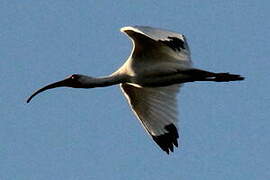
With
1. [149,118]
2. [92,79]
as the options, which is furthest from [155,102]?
[92,79]

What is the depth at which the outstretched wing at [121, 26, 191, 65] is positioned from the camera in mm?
18781

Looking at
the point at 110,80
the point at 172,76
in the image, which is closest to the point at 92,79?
the point at 110,80

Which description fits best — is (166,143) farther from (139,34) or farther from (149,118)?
(139,34)

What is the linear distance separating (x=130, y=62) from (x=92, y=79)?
104 cm

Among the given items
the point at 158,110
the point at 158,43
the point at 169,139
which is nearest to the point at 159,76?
the point at 158,43

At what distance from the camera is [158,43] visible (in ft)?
65.8

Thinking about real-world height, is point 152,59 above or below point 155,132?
above

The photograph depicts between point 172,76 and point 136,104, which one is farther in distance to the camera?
point 136,104

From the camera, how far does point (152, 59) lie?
20.2m

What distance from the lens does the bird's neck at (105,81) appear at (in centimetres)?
2042

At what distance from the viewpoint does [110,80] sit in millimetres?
20578

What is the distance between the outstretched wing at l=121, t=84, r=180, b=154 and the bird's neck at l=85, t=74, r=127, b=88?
0.97m

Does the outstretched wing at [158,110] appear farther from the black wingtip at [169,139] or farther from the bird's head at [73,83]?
the bird's head at [73,83]

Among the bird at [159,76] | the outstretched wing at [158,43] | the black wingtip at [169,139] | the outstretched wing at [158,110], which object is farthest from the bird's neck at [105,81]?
the black wingtip at [169,139]
